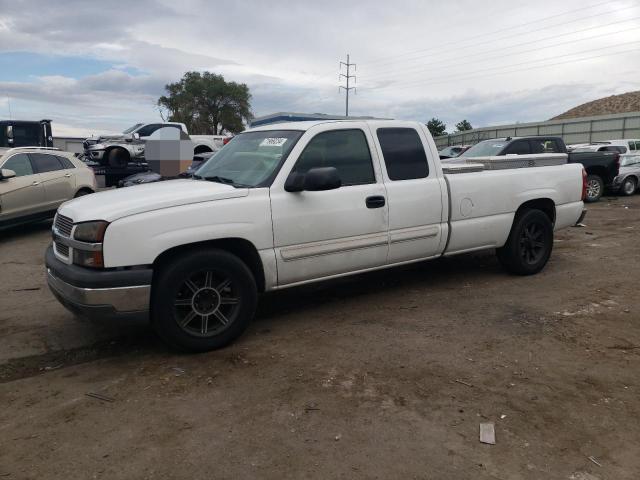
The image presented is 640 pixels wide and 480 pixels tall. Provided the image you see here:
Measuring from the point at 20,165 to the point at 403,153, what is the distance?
8077 mm

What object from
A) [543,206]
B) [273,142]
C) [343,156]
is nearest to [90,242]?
[273,142]

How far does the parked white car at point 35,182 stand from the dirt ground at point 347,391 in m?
4.65

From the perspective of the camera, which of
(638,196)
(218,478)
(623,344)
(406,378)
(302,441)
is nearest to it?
(218,478)

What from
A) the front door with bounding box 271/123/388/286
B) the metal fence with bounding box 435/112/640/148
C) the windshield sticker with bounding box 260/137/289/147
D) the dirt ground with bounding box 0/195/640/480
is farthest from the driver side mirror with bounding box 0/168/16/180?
the metal fence with bounding box 435/112/640/148

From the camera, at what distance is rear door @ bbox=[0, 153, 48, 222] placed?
368 inches

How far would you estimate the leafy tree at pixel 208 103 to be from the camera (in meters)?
54.0

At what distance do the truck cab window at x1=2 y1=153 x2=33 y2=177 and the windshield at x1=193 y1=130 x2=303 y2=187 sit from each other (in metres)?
6.42

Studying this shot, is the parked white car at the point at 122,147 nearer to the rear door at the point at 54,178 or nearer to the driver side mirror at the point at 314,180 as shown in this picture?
the rear door at the point at 54,178

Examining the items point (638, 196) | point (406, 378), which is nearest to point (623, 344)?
point (406, 378)

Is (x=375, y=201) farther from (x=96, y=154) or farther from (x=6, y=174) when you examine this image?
(x=96, y=154)

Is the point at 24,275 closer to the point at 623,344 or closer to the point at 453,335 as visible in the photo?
the point at 453,335

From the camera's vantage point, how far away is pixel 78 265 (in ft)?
12.7

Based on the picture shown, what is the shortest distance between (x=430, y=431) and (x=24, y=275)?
243 inches

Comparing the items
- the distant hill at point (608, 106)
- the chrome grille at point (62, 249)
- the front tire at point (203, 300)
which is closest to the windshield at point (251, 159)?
the front tire at point (203, 300)
